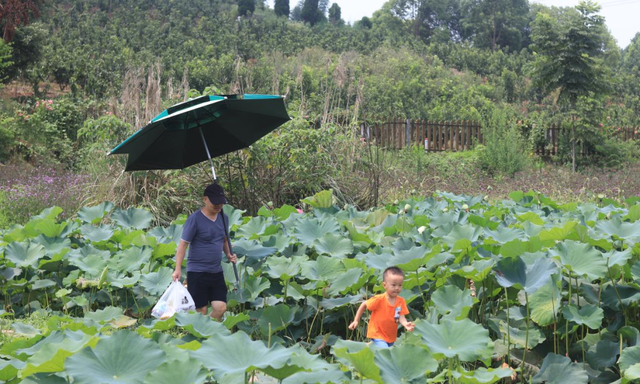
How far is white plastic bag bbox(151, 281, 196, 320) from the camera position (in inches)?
119

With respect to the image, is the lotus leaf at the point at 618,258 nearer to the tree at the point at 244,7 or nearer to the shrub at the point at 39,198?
the shrub at the point at 39,198

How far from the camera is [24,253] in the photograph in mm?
3797

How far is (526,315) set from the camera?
8.92 feet

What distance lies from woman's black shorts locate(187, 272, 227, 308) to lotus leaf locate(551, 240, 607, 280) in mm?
1755

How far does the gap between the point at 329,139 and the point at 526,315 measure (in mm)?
4443

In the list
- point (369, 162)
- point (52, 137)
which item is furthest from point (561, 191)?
point (52, 137)

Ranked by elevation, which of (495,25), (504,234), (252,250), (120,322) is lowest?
(120,322)

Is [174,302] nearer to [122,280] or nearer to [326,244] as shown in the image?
[122,280]

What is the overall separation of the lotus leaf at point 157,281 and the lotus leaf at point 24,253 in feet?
2.62

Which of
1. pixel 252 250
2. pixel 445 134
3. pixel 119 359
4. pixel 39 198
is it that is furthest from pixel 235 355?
pixel 445 134

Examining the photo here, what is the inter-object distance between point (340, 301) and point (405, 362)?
1.07m

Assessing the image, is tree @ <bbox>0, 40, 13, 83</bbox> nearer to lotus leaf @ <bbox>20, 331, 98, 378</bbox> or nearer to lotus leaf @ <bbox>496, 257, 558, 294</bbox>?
lotus leaf @ <bbox>20, 331, 98, 378</bbox>

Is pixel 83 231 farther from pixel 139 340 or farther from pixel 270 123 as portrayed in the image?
pixel 139 340

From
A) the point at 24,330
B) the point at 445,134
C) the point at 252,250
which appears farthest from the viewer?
the point at 445,134
